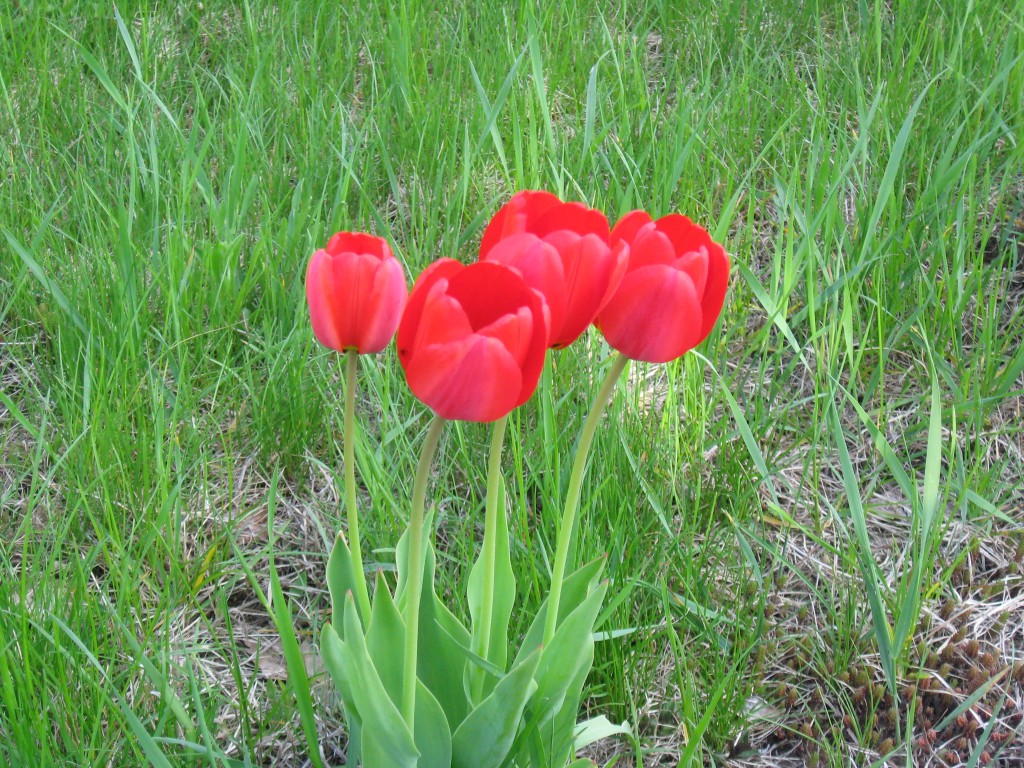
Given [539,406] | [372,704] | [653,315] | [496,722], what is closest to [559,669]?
[496,722]

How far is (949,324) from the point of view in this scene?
5.35 feet

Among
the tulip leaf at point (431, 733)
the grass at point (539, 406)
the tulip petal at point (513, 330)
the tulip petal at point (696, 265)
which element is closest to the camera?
the tulip petal at point (513, 330)

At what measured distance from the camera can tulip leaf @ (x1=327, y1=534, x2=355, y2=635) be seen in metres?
0.92

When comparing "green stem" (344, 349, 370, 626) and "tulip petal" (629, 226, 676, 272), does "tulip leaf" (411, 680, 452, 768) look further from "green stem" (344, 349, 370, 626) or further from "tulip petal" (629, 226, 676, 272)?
"tulip petal" (629, 226, 676, 272)

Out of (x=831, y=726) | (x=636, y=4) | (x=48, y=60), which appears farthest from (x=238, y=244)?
(x=636, y=4)

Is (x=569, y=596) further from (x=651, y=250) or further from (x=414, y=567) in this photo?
(x=651, y=250)

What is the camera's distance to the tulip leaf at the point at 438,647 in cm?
94

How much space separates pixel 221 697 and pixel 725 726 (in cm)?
63

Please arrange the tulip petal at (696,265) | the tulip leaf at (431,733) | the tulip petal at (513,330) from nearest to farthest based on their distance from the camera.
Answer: the tulip petal at (513,330)
the tulip petal at (696,265)
the tulip leaf at (431,733)

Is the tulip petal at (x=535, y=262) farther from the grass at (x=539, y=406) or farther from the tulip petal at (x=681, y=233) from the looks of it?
the grass at (x=539, y=406)

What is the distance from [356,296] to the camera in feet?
2.39

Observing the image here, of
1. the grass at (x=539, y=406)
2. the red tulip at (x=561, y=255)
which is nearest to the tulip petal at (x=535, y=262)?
the red tulip at (x=561, y=255)

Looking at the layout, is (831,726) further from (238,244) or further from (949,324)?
(238,244)

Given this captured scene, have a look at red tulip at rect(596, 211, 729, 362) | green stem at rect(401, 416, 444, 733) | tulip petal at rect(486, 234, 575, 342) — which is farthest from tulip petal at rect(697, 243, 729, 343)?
green stem at rect(401, 416, 444, 733)
